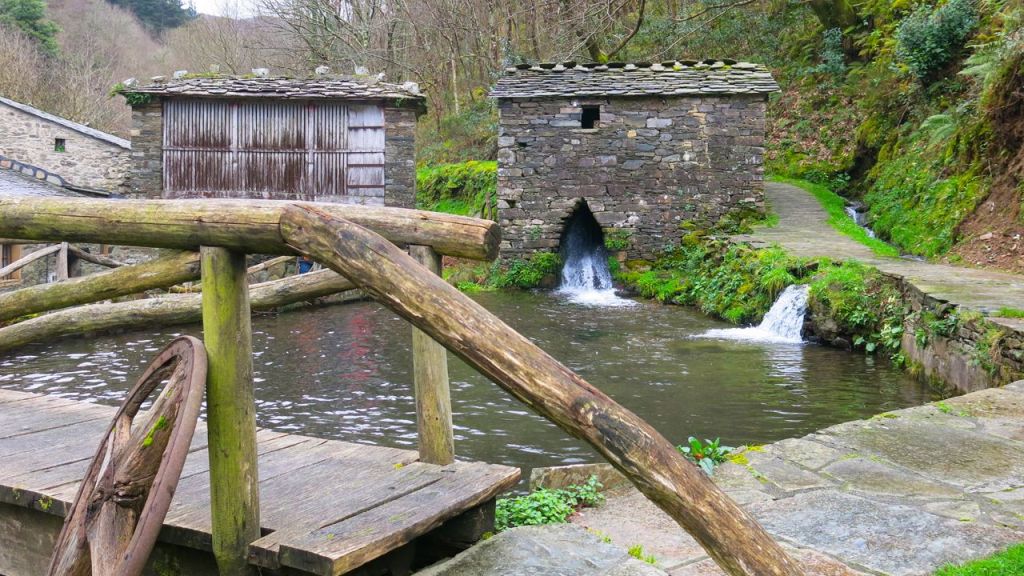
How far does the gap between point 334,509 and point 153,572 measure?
0.80 meters

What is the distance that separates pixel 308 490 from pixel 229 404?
2.19 feet

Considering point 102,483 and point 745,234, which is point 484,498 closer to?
point 102,483

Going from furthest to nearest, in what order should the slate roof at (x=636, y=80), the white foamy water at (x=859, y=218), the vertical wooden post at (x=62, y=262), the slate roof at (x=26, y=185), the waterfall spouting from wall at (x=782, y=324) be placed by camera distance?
the slate roof at (x=26, y=185) < the slate roof at (x=636, y=80) < the white foamy water at (x=859, y=218) < the vertical wooden post at (x=62, y=262) < the waterfall spouting from wall at (x=782, y=324)

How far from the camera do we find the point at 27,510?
138 inches

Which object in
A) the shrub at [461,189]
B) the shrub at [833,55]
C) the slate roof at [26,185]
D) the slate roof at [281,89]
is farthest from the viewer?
the shrub at [833,55]

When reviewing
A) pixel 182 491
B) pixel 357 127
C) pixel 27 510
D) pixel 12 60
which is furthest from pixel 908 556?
pixel 12 60

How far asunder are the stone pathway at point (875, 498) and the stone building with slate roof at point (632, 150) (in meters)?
11.4

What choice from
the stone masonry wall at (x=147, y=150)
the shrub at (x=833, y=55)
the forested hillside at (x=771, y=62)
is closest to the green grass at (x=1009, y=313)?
the forested hillside at (x=771, y=62)

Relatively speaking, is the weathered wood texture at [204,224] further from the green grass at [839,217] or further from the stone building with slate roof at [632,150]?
the stone building with slate roof at [632,150]

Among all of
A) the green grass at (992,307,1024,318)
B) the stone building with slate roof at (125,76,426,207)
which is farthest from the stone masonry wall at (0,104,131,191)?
the green grass at (992,307,1024,318)

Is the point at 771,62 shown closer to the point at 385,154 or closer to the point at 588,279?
the point at 588,279

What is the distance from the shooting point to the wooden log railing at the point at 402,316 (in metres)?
2.10

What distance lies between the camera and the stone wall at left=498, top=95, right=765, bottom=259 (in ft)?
52.2

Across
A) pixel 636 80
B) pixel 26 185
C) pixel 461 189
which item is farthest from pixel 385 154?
pixel 26 185
